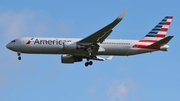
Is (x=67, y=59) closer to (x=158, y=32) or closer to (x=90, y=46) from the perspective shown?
(x=90, y=46)

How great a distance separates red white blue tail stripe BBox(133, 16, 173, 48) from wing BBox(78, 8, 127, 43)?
5329mm

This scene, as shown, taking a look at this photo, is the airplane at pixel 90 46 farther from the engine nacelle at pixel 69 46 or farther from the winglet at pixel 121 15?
the winglet at pixel 121 15

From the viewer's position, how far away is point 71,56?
232 feet

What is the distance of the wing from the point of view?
59.8 meters

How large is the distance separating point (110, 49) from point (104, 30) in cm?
423

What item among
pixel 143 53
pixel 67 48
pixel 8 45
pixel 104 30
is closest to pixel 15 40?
pixel 8 45

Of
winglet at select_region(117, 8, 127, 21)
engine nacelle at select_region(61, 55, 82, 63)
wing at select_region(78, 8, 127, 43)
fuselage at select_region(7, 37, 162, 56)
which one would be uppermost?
winglet at select_region(117, 8, 127, 21)

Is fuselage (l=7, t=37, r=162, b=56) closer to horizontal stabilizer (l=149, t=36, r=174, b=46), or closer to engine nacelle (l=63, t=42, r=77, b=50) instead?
engine nacelle (l=63, t=42, r=77, b=50)

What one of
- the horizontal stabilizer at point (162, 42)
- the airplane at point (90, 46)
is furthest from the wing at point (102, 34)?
the horizontal stabilizer at point (162, 42)

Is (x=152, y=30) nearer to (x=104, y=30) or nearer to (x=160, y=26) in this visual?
(x=160, y=26)

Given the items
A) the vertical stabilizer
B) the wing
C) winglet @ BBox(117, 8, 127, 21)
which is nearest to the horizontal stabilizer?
the vertical stabilizer

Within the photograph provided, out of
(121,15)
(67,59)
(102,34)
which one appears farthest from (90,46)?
(121,15)

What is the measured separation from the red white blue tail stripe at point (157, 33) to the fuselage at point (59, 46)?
865 mm

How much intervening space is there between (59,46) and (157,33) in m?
13.8
